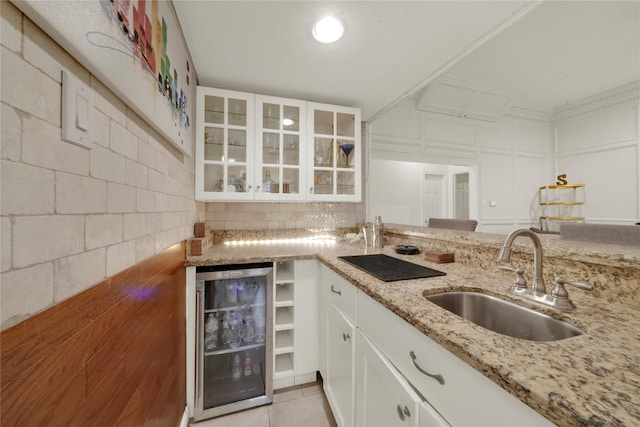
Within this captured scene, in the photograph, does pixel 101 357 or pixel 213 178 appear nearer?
pixel 101 357

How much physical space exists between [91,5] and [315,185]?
5.58 feet

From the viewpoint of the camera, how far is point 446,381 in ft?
1.90

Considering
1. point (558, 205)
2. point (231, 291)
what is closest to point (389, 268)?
point (231, 291)

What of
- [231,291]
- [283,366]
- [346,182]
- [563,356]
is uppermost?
[346,182]

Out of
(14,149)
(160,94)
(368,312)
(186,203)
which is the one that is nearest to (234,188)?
(186,203)

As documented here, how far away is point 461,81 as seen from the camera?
10.7 feet

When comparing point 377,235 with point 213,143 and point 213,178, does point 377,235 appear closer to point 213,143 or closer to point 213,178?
point 213,178

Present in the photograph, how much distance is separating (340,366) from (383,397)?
0.43 m

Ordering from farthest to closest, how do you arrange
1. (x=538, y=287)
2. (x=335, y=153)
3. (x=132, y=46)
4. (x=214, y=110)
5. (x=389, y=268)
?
(x=335, y=153), (x=214, y=110), (x=389, y=268), (x=538, y=287), (x=132, y=46)

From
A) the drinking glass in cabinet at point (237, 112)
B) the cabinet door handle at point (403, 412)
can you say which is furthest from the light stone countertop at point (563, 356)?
the drinking glass in cabinet at point (237, 112)

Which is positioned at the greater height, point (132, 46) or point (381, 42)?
point (381, 42)

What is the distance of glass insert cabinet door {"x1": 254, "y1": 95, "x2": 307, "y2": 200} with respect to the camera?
1928 mm

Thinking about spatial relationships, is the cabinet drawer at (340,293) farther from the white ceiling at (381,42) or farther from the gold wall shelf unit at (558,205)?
the gold wall shelf unit at (558,205)

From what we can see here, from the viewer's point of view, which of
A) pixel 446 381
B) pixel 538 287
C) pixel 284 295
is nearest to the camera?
pixel 446 381
